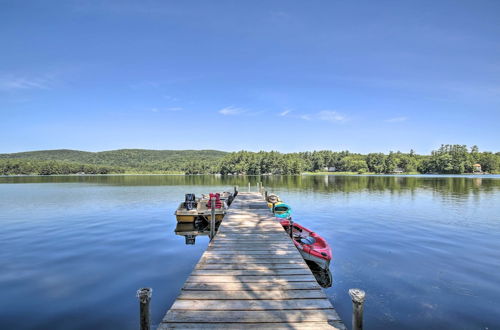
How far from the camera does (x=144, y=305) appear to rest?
4.52 meters

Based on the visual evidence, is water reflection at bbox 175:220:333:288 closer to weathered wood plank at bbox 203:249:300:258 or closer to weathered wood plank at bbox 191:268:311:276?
weathered wood plank at bbox 203:249:300:258

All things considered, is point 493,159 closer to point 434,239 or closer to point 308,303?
point 434,239

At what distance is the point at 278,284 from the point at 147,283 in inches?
229

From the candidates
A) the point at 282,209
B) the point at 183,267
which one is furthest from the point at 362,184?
the point at 183,267

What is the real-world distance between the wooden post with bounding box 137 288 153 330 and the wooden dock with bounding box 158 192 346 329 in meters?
0.30

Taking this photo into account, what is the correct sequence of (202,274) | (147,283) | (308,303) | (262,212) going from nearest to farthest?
(308,303) → (202,274) → (147,283) → (262,212)

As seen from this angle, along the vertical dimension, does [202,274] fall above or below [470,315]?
above

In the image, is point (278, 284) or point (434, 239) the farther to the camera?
point (434, 239)

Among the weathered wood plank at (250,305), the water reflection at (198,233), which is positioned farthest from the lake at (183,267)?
the weathered wood plank at (250,305)

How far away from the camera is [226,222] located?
1381cm

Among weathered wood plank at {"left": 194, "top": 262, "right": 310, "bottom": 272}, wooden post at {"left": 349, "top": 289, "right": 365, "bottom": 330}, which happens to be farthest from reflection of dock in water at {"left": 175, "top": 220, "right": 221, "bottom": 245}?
wooden post at {"left": 349, "top": 289, "right": 365, "bottom": 330}

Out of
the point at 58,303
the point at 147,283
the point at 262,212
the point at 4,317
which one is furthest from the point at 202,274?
the point at 262,212

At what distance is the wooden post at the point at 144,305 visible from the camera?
4465 mm

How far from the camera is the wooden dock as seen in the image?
4668 millimetres
